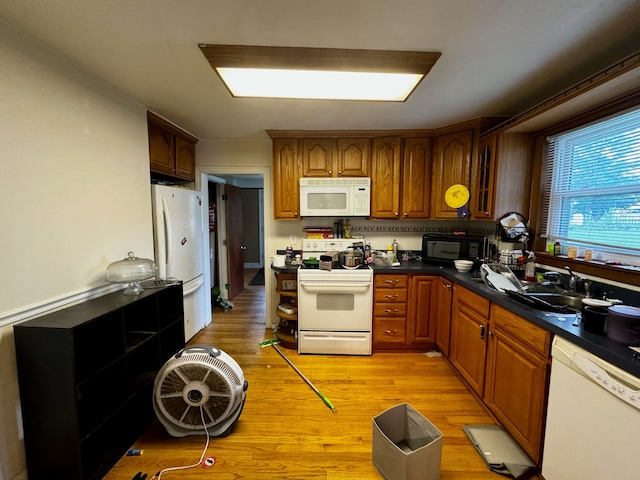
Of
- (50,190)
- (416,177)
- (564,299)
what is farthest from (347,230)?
(50,190)

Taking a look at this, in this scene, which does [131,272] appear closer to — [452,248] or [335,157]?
[335,157]

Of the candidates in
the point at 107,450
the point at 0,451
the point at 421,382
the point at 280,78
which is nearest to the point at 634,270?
the point at 421,382

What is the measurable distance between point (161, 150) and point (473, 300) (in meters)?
3.06

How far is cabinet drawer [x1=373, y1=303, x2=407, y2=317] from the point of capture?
2.62m

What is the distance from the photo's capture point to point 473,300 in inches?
78.1

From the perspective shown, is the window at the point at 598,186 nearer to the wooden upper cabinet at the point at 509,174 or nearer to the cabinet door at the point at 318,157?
the wooden upper cabinet at the point at 509,174

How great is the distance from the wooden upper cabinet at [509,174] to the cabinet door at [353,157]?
45.0 inches

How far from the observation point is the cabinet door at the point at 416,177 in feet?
9.20

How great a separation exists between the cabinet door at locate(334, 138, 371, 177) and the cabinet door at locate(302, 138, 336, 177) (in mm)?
78

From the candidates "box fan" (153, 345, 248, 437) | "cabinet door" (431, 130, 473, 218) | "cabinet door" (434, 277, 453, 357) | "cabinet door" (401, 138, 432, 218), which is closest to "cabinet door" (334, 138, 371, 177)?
"cabinet door" (401, 138, 432, 218)

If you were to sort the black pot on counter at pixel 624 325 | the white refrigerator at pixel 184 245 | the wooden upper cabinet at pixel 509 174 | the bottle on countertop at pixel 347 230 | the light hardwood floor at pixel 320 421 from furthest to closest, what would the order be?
1. the bottle on countertop at pixel 347 230
2. the white refrigerator at pixel 184 245
3. the wooden upper cabinet at pixel 509 174
4. the light hardwood floor at pixel 320 421
5. the black pot on counter at pixel 624 325

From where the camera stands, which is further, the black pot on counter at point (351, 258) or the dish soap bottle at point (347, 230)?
the dish soap bottle at point (347, 230)

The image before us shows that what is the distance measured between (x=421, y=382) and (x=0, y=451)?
2.59 m

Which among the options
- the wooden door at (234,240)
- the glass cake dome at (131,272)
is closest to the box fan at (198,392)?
the glass cake dome at (131,272)
